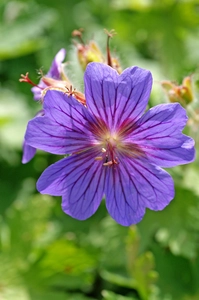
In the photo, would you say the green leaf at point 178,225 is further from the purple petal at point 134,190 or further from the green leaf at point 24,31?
the green leaf at point 24,31

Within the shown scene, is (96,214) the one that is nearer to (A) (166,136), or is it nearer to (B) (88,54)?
(B) (88,54)

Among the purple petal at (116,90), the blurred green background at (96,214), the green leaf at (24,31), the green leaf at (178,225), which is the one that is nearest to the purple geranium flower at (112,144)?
the purple petal at (116,90)

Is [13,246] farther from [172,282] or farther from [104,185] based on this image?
[104,185]

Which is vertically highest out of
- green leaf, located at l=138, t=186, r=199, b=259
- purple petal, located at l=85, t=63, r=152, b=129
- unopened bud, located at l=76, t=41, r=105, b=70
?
unopened bud, located at l=76, t=41, r=105, b=70

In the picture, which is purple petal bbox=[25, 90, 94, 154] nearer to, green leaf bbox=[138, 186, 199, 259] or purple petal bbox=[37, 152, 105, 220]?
purple petal bbox=[37, 152, 105, 220]

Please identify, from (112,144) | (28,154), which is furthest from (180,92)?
(28,154)

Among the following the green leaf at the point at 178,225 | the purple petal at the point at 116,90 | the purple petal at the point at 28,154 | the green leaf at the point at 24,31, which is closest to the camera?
the purple petal at the point at 116,90

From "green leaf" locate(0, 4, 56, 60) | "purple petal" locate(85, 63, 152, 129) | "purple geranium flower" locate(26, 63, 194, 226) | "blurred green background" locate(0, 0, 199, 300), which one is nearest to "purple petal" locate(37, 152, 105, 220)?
"purple geranium flower" locate(26, 63, 194, 226)

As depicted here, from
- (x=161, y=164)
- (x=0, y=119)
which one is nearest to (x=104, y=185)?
(x=161, y=164)
